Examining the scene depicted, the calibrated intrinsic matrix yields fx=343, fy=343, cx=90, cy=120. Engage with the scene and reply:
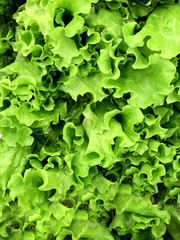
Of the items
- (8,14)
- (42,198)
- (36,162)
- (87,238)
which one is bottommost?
(87,238)

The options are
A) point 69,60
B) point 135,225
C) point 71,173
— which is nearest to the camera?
point 69,60

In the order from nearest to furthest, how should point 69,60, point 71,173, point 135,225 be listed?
1. point 69,60
2. point 71,173
3. point 135,225

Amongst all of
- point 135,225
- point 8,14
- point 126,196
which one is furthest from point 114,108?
point 8,14

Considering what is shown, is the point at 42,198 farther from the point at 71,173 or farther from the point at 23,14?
the point at 23,14

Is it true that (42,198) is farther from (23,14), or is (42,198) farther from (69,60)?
(23,14)

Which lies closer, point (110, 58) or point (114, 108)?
point (110, 58)

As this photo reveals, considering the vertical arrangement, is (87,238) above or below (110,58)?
below
